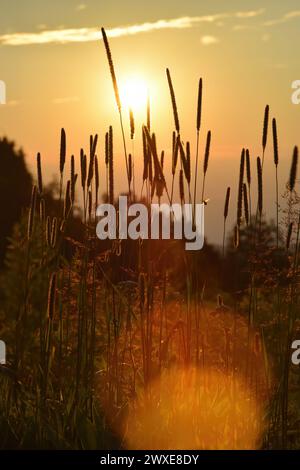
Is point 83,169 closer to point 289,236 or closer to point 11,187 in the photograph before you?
point 289,236


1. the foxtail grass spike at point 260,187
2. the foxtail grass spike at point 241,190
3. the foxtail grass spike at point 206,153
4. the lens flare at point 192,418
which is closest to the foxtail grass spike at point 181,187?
the foxtail grass spike at point 206,153

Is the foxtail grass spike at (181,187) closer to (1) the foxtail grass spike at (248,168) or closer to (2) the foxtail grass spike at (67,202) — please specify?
(1) the foxtail grass spike at (248,168)

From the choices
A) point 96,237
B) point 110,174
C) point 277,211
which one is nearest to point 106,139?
point 110,174

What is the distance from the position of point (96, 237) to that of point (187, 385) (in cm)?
97

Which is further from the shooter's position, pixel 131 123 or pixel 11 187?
pixel 11 187

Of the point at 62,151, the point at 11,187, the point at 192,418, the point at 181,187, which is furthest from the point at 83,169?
the point at 11,187

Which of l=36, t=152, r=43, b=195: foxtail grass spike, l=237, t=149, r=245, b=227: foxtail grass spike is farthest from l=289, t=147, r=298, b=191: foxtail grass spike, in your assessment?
l=36, t=152, r=43, b=195: foxtail grass spike

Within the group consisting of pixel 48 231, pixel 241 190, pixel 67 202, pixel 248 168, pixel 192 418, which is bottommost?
pixel 192 418

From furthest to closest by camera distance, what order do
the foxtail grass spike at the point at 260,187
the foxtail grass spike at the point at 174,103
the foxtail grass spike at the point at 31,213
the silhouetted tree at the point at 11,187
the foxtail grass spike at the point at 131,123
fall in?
the silhouetted tree at the point at 11,187 < the foxtail grass spike at the point at 260,187 < the foxtail grass spike at the point at 131,123 < the foxtail grass spike at the point at 174,103 < the foxtail grass spike at the point at 31,213

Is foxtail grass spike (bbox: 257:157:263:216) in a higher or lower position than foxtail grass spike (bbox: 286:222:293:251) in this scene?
higher

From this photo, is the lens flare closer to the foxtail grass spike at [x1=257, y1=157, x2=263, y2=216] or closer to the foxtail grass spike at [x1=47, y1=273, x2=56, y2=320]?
the foxtail grass spike at [x1=47, y1=273, x2=56, y2=320]

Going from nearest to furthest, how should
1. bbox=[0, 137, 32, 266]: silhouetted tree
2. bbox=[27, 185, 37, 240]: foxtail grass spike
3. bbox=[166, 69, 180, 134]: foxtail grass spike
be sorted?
bbox=[27, 185, 37, 240]: foxtail grass spike
bbox=[166, 69, 180, 134]: foxtail grass spike
bbox=[0, 137, 32, 266]: silhouetted tree

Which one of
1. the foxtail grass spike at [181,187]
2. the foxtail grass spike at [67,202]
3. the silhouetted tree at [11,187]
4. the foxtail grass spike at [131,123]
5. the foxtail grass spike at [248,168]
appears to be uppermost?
the silhouetted tree at [11,187]

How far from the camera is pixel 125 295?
5043 mm
